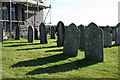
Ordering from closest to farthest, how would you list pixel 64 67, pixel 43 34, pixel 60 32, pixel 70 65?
pixel 64 67, pixel 70 65, pixel 60 32, pixel 43 34

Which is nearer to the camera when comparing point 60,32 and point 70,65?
point 70,65

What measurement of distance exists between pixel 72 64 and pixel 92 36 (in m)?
2.03

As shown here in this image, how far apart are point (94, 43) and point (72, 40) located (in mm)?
1501

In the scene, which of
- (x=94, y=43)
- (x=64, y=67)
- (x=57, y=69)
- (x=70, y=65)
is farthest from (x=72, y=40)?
(x=57, y=69)

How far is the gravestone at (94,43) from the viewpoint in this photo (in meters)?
8.14

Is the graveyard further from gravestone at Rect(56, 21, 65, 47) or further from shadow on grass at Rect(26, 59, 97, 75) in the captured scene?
gravestone at Rect(56, 21, 65, 47)

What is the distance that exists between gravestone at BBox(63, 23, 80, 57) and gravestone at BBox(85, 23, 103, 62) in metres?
0.72

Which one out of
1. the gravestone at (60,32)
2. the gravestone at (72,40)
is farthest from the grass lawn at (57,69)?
the gravestone at (60,32)

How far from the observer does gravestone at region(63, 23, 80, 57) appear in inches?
358

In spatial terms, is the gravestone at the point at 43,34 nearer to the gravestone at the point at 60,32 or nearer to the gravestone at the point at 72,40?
the gravestone at the point at 60,32

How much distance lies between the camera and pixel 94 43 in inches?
328

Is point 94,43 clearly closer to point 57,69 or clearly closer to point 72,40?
point 72,40

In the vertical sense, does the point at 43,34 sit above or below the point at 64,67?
above

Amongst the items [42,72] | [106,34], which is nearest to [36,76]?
[42,72]
